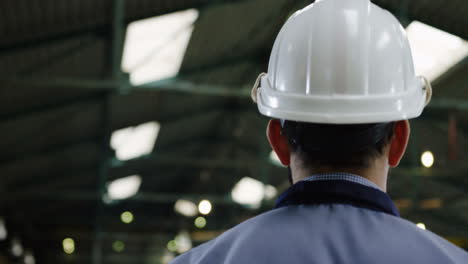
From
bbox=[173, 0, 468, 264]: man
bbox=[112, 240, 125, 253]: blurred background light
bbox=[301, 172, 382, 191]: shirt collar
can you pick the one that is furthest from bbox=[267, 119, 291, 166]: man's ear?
bbox=[112, 240, 125, 253]: blurred background light

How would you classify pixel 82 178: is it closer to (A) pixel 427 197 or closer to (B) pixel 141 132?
(B) pixel 141 132

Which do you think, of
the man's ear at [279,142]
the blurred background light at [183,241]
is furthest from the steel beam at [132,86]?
the blurred background light at [183,241]

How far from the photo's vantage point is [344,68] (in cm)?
160

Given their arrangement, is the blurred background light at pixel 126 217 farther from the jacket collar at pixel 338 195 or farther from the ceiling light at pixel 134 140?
the jacket collar at pixel 338 195

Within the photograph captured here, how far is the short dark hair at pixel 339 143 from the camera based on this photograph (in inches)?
59.9

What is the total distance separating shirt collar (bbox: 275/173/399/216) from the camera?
141cm

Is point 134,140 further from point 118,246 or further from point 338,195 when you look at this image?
point 338,195

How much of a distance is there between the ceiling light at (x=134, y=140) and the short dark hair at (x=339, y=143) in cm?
1616

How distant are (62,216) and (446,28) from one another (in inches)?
753

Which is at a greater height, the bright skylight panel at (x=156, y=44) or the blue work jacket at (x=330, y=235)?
the blue work jacket at (x=330, y=235)

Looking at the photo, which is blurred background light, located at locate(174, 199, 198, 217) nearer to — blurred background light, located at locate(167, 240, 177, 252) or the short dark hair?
blurred background light, located at locate(167, 240, 177, 252)

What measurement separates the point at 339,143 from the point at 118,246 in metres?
31.5

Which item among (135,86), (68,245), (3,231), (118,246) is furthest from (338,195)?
(118,246)

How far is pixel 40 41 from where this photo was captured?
1149cm
